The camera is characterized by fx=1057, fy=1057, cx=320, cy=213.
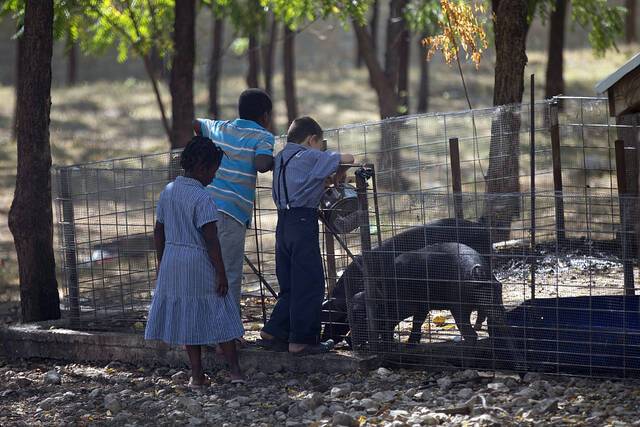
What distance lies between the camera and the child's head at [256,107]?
6.95 meters

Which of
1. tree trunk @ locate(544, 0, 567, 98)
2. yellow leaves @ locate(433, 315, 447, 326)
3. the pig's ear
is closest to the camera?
the pig's ear

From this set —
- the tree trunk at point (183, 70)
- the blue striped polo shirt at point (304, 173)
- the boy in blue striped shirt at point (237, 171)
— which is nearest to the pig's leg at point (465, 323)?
the blue striped polo shirt at point (304, 173)

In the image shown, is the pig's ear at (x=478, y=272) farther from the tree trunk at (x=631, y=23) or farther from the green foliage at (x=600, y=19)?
the tree trunk at (x=631, y=23)

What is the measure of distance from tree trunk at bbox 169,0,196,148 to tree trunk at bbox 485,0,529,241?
3.90 m

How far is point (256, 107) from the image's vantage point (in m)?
6.95

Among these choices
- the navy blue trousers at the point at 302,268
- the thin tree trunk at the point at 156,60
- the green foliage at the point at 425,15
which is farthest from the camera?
the thin tree trunk at the point at 156,60

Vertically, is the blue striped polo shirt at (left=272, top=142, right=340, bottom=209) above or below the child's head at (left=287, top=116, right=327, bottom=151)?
below

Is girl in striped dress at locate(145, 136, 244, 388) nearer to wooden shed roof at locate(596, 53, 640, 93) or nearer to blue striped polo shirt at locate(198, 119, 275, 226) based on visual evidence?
blue striped polo shirt at locate(198, 119, 275, 226)

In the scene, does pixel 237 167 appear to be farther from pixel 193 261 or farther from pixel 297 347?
pixel 297 347

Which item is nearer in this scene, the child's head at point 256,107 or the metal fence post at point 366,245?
the metal fence post at point 366,245

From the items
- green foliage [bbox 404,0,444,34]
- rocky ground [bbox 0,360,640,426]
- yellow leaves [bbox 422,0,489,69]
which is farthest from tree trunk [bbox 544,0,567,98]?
rocky ground [bbox 0,360,640,426]

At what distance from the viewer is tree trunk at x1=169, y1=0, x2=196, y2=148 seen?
13.2m

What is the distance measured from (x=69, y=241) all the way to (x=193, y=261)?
1.90 meters

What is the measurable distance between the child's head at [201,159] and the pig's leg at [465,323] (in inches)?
67.6
